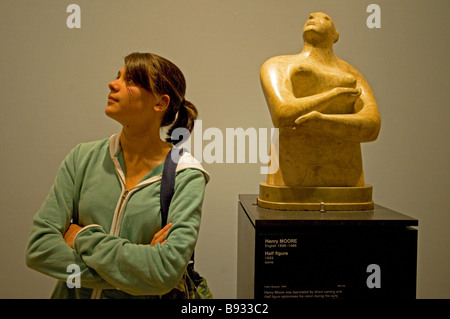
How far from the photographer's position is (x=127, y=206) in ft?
4.77

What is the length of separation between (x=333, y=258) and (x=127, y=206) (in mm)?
798

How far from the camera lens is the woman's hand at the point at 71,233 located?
1.41m

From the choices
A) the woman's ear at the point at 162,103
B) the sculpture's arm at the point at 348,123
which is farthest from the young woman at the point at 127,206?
the sculpture's arm at the point at 348,123

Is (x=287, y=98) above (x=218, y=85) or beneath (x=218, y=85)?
beneath

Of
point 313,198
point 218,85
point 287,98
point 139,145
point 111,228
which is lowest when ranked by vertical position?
point 111,228

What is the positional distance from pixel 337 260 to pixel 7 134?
6.33 ft

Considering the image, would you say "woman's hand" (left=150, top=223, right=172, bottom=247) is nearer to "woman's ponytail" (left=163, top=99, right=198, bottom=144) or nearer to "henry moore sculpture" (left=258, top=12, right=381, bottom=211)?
"woman's ponytail" (left=163, top=99, right=198, bottom=144)

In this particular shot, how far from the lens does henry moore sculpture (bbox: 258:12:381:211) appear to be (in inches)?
70.6

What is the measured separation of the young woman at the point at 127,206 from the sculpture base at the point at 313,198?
404 mm

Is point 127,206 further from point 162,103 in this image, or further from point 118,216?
point 162,103

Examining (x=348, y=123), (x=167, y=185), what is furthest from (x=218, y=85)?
(x=167, y=185)

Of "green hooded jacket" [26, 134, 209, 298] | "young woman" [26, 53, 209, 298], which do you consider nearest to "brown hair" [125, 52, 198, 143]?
"young woman" [26, 53, 209, 298]

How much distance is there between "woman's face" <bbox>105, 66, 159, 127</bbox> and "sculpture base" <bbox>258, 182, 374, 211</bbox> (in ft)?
2.21

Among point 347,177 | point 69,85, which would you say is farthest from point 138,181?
point 69,85
